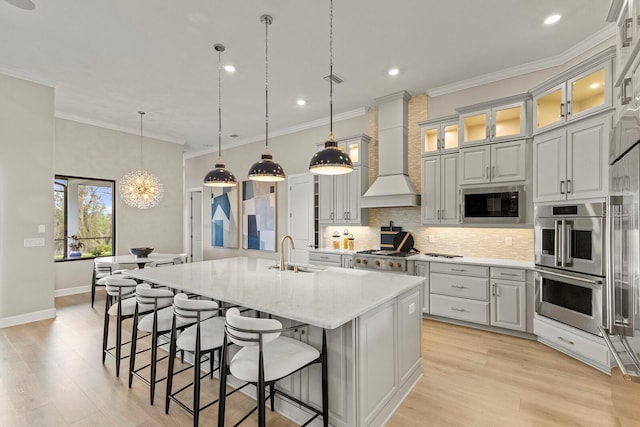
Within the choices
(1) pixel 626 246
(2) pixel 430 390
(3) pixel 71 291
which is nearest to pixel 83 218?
(3) pixel 71 291

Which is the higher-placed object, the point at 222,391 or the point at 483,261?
the point at 483,261

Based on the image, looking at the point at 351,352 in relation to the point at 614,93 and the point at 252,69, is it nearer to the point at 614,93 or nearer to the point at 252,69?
the point at 614,93

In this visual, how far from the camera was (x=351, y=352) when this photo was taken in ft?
6.11

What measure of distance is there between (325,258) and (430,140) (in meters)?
2.49

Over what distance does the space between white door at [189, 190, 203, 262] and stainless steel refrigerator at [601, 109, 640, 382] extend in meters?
8.69

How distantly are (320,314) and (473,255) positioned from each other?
3.36 meters

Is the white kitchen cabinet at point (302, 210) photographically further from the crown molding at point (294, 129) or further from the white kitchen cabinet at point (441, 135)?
the white kitchen cabinet at point (441, 135)

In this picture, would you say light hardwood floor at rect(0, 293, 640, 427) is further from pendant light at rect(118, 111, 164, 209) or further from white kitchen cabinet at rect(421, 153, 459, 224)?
pendant light at rect(118, 111, 164, 209)

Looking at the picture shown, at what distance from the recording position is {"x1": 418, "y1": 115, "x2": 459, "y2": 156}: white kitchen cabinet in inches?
170

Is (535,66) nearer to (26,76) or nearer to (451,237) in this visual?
(451,237)

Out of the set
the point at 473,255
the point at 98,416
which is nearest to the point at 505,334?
the point at 473,255

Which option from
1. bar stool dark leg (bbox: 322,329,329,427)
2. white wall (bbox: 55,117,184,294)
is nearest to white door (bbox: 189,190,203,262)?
white wall (bbox: 55,117,184,294)

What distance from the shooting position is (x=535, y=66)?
12.6ft

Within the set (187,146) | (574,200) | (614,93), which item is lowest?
(574,200)
